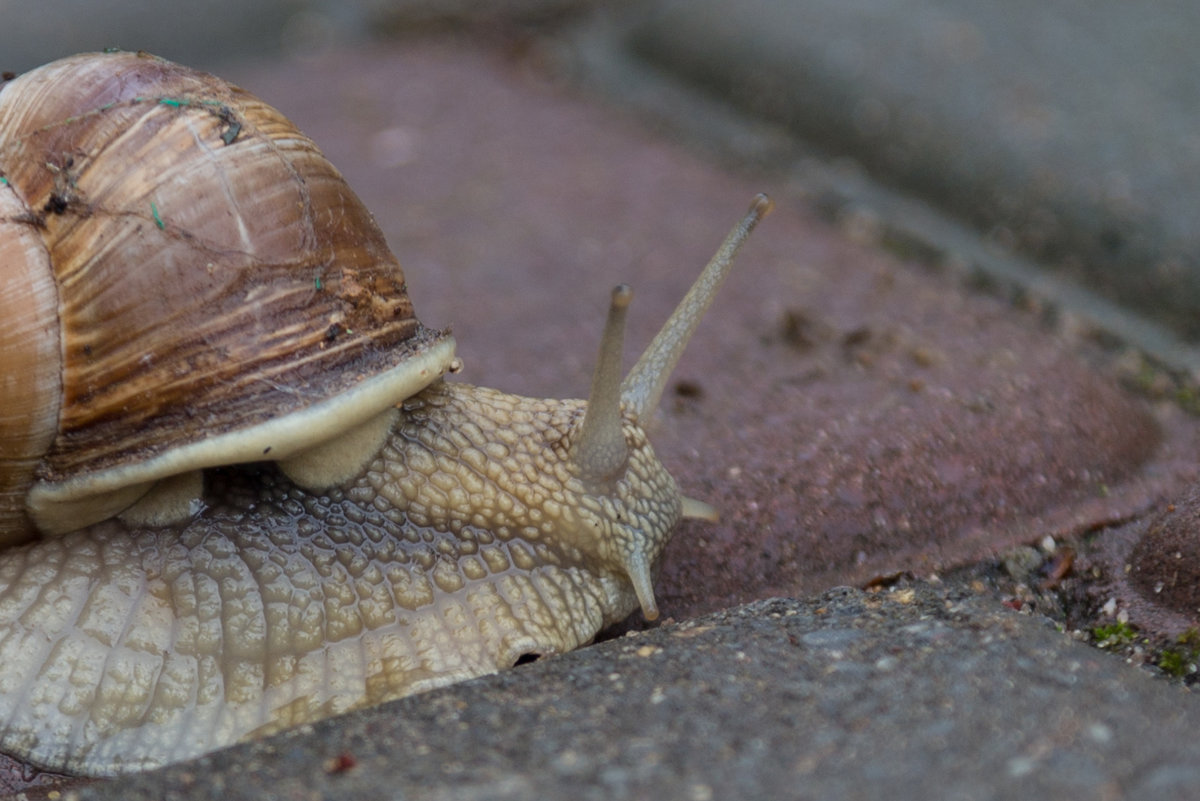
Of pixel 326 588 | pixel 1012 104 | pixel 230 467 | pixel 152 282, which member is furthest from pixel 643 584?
pixel 1012 104

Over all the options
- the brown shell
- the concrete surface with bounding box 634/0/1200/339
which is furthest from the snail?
the concrete surface with bounding box 634/0/1200/339

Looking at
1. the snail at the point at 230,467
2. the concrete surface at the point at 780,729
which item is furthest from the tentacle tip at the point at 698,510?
the concrete surface at the point at 780,729

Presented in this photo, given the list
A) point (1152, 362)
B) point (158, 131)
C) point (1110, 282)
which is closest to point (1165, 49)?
point (1110, 282)

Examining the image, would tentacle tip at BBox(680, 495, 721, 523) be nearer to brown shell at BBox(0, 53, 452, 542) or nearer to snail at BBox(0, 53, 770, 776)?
snail at BBox(0, 53, 770, 776)

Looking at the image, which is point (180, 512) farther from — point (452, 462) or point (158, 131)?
point (158, 131)

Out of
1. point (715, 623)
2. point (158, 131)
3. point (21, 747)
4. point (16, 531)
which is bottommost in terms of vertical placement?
point (21, 747)
